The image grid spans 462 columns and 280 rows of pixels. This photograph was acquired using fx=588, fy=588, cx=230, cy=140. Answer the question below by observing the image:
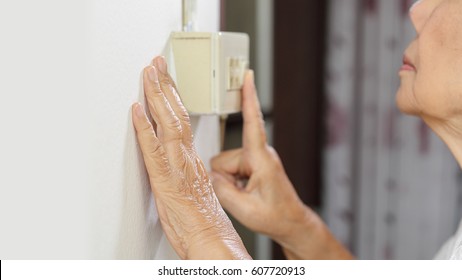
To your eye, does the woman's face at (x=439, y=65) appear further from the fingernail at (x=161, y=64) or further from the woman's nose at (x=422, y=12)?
the fingernail at (x=161, y=64)

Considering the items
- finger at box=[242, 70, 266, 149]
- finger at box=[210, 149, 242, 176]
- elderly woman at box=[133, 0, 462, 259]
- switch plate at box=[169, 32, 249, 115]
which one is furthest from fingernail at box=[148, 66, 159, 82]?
finger at box=[210, 149, 242, 176]

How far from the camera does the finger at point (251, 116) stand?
44.4 inches

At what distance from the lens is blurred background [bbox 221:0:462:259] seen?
241 centimetres

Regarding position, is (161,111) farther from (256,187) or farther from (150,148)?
(256,187)

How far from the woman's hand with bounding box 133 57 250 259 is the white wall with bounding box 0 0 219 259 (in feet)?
0.08

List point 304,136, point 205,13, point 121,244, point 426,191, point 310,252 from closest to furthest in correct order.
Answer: point 121,244
point 205,13
point 310,252
point 426,191
point 304,136

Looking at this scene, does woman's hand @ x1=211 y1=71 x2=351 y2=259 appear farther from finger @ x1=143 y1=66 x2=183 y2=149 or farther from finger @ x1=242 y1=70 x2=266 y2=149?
finger @ x1=143 y1=66 x2=183 y2=149

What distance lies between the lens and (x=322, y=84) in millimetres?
2590

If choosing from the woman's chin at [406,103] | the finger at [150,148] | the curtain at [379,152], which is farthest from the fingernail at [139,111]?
the curtain at [379,152]

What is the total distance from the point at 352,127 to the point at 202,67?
5.73 ft

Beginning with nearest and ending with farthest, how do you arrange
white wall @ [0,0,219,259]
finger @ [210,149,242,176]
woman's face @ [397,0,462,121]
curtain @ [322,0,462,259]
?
1. white wall @ [0,0,219,259]
2. woman's face @ [397,0,462,121]
3. finger @ [210,149,242,176]
4. curtain @ [322,0,462,259]
